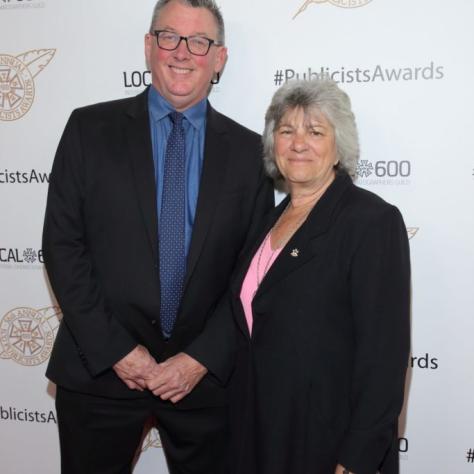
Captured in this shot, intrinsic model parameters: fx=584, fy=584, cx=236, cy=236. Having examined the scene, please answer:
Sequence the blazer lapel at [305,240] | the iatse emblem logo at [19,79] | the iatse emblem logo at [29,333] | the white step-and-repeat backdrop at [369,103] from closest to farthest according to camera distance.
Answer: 1. the blazer lapel at [305,240]
2. the white step-and-repeat backdrop at [369,103]
3. the iatse emblem logo at [19,79]
4. the iatse emblem logo at [29,333]

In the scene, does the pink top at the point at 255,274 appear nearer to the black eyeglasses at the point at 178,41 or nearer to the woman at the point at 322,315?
the woman at the point at 322,315

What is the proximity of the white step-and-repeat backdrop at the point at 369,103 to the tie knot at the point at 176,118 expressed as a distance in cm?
52

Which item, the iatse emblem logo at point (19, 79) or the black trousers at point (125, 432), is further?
the iatse emblem logo at point (19, 79)

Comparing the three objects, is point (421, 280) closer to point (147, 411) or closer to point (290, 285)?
point (290, 285)

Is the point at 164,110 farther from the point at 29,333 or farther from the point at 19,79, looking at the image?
the point at 29,333

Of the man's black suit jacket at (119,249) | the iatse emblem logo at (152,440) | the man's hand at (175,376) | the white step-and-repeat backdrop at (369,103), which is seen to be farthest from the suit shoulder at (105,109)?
the iatse emblem logo at (152,440)

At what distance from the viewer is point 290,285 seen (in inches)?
68.4

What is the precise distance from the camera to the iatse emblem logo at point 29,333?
9.29ft

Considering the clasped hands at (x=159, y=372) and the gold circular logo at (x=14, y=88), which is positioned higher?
the gold circular logo at (x=14, y=88)

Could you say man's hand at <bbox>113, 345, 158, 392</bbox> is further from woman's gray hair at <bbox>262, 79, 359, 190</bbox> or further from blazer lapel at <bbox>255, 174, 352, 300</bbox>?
woman's gray hair at <bbox>262, 79, 359, 190</bbox>

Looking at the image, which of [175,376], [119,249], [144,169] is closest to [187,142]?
[144,169]

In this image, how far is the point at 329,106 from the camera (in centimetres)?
181

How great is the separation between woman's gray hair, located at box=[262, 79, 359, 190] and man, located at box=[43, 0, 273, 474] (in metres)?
0.31

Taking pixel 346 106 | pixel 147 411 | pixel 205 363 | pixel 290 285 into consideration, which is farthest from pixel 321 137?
pixel 147 411
